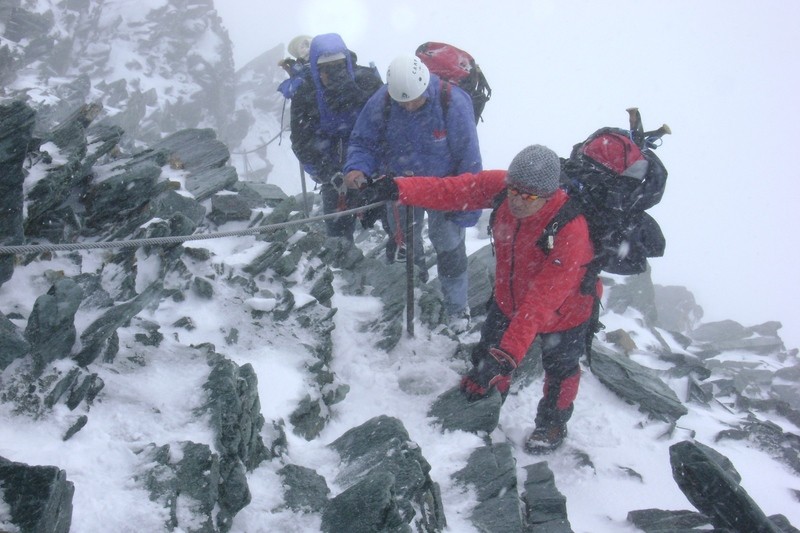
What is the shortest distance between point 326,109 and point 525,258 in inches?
151

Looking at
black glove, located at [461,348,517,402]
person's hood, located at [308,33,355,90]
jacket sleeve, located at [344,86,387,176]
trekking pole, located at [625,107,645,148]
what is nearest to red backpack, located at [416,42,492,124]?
person's hood, located at [308,33,355,90]

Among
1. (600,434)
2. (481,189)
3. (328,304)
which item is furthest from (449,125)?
(600,434)

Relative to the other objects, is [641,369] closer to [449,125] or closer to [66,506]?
[449,125]

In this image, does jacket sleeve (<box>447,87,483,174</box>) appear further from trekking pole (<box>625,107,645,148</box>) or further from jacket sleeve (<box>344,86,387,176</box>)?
trekking pole (<box>625,107,645,148</box>)

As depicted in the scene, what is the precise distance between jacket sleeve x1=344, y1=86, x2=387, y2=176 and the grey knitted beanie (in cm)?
220

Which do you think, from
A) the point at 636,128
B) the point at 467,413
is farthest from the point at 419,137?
the point at 467,413

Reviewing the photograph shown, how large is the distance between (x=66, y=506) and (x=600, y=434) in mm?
5675

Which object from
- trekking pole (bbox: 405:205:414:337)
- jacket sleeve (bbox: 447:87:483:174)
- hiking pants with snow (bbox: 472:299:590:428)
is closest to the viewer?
hiking pants with snow (bbox: 472:299:590:428)

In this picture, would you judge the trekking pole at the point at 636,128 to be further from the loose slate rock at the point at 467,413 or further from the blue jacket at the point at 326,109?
the blue jacket at the point at 326,109

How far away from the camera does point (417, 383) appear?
6180 mm

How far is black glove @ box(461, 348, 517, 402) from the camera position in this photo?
170 inches

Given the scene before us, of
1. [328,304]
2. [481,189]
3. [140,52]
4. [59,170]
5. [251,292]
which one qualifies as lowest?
[328,304]

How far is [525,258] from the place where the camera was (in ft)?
15.5

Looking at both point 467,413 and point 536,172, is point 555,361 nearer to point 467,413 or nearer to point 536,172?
point 467,413
